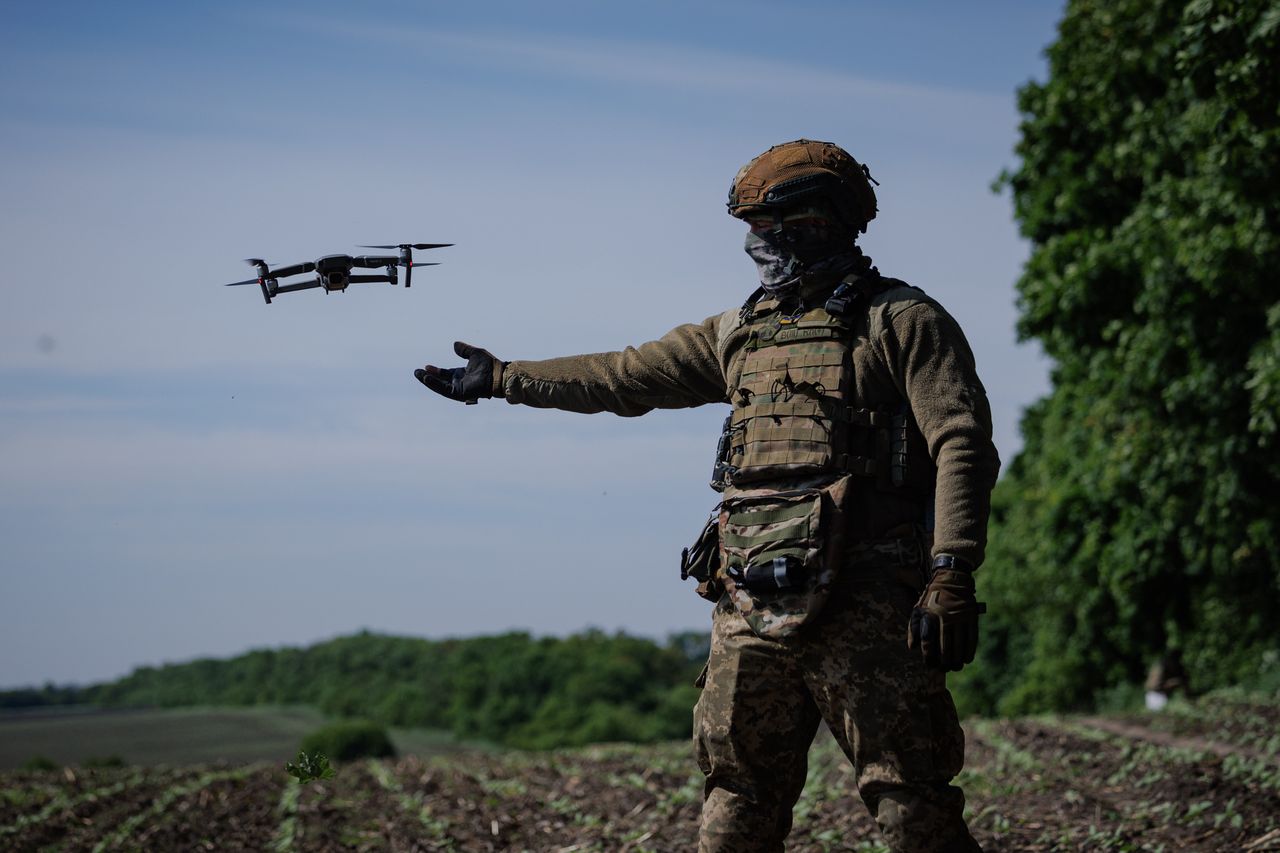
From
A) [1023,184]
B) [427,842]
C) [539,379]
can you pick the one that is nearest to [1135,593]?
[1023,184]

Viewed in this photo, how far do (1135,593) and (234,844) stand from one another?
59.4 ft

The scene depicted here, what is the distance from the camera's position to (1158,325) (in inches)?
760

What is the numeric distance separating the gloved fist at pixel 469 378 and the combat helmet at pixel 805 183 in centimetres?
119

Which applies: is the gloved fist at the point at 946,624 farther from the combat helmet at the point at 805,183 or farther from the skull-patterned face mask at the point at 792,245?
the combat helmet at the point at 805,183

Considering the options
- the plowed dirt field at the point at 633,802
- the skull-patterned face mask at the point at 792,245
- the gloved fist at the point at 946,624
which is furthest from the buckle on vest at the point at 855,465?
the plowed dirt field at the point at 633,802

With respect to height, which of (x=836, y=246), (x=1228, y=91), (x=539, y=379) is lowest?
(x=539, y=379)

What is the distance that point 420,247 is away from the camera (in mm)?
5359

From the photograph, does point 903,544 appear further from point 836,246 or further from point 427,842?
point 427,842

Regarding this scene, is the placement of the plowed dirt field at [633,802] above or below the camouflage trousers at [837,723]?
below

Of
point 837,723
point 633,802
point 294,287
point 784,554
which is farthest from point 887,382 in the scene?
point 633,802

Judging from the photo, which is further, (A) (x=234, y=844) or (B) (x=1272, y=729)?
(B) (x=1272, y=729)

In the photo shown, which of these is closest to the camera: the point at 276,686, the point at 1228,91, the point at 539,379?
the point at 539,379

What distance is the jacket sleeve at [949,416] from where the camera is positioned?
4680mm

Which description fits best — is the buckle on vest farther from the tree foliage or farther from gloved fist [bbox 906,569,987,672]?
the tree foliage
